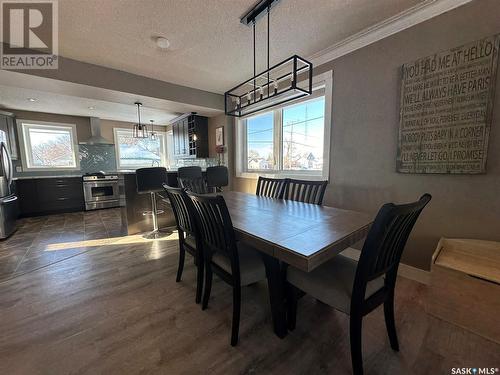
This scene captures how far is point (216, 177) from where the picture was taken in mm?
3717

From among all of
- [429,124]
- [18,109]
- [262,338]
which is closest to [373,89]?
[429,124]

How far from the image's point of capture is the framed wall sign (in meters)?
4.48

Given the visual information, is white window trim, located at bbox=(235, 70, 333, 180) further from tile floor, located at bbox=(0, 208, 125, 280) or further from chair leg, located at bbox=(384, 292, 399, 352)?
tile floor, located at bbox=(0, 208, 125, 280)

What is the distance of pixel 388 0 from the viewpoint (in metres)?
1.74

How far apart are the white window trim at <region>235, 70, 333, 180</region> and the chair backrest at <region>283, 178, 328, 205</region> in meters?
0.63

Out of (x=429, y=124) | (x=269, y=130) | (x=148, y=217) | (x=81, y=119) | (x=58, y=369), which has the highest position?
(x=81, y=119)

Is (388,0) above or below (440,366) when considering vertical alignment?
above

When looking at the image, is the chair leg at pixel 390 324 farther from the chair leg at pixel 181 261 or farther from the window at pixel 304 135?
the window at pixel 304 135

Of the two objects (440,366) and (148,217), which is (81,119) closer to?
(148,217)

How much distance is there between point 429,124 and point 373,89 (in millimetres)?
659

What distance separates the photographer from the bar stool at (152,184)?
2998mm

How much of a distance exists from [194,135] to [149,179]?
196 centimetres

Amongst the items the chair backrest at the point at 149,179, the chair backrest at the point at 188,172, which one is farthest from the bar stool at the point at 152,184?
the chair backrest at the point at 188,172

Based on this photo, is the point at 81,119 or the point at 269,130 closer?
the point at 269,130
